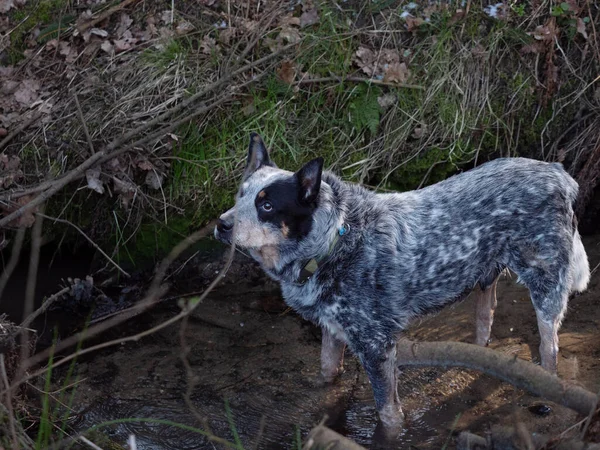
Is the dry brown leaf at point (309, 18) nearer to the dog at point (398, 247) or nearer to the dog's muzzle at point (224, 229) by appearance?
the dog at point (398, 247)

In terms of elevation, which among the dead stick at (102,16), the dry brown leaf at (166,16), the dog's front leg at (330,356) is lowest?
the dog's front leg at (330,356)

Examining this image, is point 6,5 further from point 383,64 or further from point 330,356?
point 330,356

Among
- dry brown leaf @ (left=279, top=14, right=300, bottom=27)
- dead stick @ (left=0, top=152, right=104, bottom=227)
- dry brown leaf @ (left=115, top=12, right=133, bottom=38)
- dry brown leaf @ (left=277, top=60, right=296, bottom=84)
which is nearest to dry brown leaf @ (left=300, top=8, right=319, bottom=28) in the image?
dry brown leaf @ (left=279, top=14, right=300, bottom=27)

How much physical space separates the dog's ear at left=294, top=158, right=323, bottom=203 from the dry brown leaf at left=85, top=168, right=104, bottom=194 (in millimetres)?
2002

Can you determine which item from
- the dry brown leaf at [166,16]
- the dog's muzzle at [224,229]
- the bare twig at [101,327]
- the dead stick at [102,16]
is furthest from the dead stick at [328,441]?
the dead stick at [102,16]

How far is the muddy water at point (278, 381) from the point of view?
4551mm

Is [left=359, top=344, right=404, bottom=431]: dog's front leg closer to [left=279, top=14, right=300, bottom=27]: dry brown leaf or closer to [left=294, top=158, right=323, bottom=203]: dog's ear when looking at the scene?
[left=294, top=158, right=323, bottom=203]: dog's ear

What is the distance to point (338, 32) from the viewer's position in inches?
250

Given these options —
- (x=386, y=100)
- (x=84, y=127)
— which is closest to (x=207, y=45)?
(x=84, y=127)

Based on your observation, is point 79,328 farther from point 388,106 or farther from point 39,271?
point 388,106

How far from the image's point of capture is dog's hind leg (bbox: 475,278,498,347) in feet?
16.9

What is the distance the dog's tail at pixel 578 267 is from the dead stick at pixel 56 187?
3.26 meters

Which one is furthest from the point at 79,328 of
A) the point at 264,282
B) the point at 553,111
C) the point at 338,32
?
the point at 553,111

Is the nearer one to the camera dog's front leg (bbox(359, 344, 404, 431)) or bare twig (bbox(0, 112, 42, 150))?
dog's front leg (bbox(359, 344, 404, 431))
